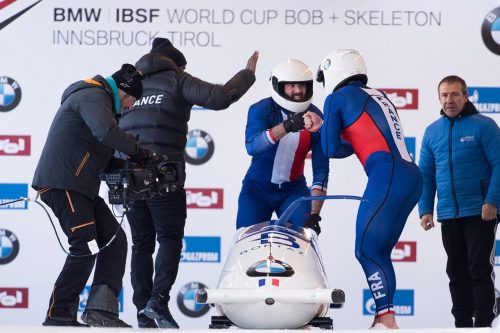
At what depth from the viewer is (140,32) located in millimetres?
6812

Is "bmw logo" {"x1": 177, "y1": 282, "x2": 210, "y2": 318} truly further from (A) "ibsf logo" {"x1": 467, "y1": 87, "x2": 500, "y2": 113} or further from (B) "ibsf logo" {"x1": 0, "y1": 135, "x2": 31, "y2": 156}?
(A) "ibsf logo" {"x1": 467, "y1": 87, "x2": 500, "y2": 113}

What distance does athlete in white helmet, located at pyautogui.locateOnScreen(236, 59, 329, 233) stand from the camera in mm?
5569

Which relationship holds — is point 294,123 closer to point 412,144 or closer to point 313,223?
point 313,223

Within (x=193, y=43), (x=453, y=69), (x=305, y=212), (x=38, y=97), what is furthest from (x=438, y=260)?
(x=38, y=97)

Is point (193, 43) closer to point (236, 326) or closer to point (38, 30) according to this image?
point (38, 30)

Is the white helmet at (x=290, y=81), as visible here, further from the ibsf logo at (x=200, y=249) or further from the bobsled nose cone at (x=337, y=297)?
the bobsled nose cone at (x=337, y=297)

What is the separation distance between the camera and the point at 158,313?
17.3 feet

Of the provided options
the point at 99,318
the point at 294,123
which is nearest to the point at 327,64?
the point at 294,123

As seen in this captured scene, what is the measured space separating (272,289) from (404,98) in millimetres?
3130

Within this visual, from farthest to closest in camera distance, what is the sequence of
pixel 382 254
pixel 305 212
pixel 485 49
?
pixel 485 49 < pixel 305 212 < pixel 382 254

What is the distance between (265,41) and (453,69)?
3.94 ft

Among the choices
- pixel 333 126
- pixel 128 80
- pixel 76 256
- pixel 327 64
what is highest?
pixel 327 64

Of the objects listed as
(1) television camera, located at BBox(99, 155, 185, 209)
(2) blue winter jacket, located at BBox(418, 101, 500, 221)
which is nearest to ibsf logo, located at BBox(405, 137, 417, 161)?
(2) blue winter jacket, located at BBox(418, 101, 500, 221)

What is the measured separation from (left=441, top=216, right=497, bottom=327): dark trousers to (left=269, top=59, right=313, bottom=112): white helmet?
3.47 feet
